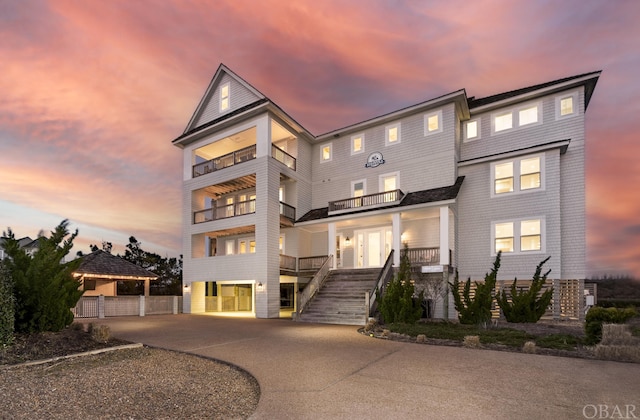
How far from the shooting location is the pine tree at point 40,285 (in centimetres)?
816

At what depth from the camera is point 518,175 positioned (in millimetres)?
17328

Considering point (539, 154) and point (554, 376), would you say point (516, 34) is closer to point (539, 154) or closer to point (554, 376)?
point (539, 154)

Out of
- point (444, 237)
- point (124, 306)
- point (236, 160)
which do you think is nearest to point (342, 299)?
point (444, 237)

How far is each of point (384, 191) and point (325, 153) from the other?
5467mm

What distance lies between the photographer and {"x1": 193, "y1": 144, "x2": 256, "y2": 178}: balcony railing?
2261cm

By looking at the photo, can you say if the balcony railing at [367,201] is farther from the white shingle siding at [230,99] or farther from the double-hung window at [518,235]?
the white shingle siding at [230,99]

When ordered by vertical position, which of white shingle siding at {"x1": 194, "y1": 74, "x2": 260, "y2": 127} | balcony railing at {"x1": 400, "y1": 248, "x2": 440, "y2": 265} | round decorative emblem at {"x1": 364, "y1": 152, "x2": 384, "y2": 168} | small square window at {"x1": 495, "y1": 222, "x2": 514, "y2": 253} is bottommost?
balcony railing at {"x1": 400, "y1": 248, "x2": 440, "y2": 265}

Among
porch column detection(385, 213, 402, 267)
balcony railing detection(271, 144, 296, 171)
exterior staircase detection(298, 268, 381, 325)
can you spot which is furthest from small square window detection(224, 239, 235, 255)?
porch column detection(385, 213, 402, 267)

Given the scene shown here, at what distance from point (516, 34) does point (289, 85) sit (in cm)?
1366

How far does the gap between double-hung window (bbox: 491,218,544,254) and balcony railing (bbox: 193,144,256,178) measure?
1510 cm

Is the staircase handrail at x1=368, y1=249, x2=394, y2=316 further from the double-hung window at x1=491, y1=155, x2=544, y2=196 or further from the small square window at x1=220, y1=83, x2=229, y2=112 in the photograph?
the small square window at x1=220, y1=83, x2=229, y2=112

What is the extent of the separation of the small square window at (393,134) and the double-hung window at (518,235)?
24.8 feet

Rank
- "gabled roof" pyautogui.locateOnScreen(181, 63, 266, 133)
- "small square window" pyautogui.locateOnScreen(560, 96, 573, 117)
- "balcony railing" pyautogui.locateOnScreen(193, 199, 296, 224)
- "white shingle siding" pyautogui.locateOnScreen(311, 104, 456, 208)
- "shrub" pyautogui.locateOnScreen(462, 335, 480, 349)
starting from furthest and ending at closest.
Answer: "gabled roof" pyautogui.locateOnScreen(181, 63, 266, 133)
"balcony railing" pyautogui.locateOnScreen(193, 199, 296, 224)
"white shingle siding" pyautogui.locateOnScreen(311, 104, 456, 208)
"small square window" pyautogui.locateOnScreen(560, 96, 573, 117)
"shrub" pyautogui.locateOnScreen(462, 335, 480, 349)

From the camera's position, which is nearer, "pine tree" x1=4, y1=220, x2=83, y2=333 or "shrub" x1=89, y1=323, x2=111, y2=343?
"pine tree" x1=4, y1=220, x2=83, y2=333
